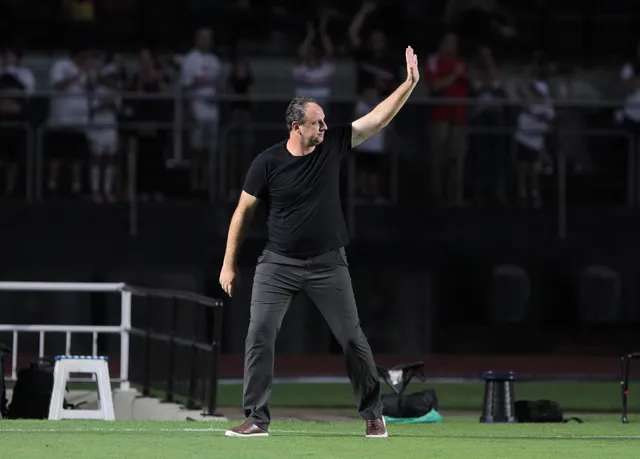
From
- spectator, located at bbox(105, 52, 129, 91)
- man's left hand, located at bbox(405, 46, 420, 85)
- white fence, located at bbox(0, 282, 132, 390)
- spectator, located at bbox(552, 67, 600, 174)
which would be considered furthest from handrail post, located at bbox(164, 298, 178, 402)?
spectator, located at bbox(552, 67, 600, 174)

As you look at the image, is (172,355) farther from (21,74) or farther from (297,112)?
(21,74)

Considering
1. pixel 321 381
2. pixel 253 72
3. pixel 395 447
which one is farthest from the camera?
pixel 253 72

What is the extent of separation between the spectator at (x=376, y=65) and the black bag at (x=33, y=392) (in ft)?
26.3

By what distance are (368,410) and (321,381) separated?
30.6ft

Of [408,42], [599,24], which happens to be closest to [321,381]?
[408,42]

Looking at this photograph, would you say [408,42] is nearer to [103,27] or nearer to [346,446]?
[103,27]

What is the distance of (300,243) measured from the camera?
10.5 meters

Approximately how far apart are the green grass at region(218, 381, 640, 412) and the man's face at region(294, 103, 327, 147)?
24.5ft

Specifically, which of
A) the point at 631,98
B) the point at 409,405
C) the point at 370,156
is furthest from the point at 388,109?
the point at 631,98

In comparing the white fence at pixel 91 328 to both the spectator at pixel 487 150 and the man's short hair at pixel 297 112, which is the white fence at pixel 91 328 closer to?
the man's short hair at pixel 297 112

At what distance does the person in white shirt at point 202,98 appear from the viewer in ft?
70.3

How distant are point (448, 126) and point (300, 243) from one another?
11.1m

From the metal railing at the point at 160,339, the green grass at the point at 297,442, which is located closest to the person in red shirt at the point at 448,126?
the metal railing at the point at 160,339

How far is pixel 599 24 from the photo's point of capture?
26.3 m
